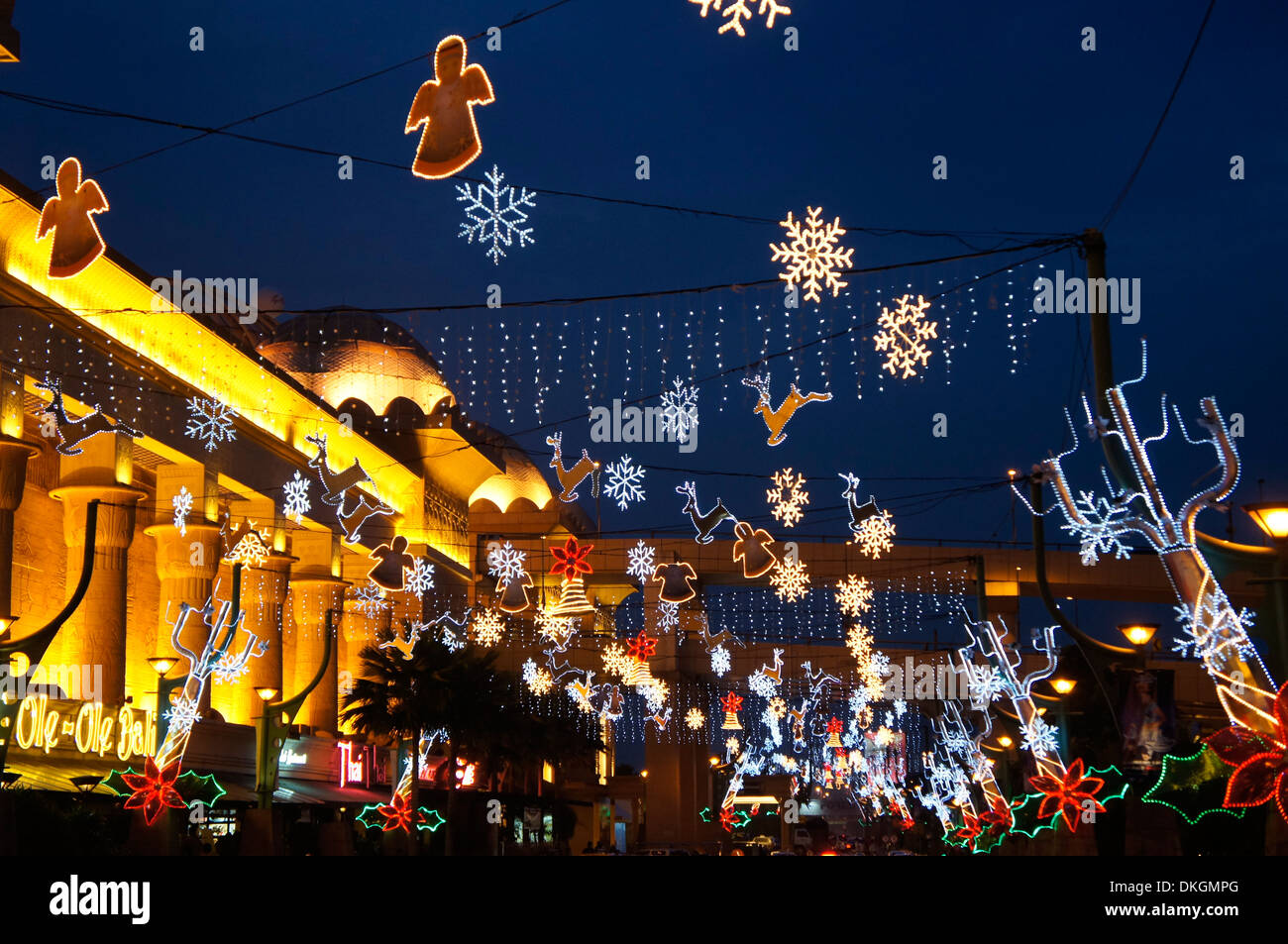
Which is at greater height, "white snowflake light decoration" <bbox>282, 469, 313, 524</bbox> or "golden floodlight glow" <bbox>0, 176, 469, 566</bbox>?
"golden floodlight glow" <bbox>0, 176, 469, 566</bbox>

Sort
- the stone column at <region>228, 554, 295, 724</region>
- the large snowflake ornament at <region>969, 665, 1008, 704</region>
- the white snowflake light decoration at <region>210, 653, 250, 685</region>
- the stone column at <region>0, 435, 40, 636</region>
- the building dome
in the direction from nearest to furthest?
the stone column at <region>0, 435, 40, 636</region> → the white snowflake light decoration at <region>210, 653, 250, 685</region> → the large snowflake ornament at <region>969, 665, 1008, 704</region> → the stone column at <region>228, 554, 295, 724</region> → the building dome

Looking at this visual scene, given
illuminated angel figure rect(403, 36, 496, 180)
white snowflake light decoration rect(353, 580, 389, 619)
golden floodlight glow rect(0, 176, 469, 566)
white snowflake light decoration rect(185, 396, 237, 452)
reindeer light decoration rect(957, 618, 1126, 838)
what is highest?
golden floodlight glow rect(0, 176, 469, 566)

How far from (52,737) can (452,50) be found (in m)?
21.3

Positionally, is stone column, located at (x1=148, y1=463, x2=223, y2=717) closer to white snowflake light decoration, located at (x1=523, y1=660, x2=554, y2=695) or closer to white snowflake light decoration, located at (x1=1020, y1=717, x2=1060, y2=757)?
white snowflake light decoration, located at (x1=523, y1=660, x2=554, y2=695)

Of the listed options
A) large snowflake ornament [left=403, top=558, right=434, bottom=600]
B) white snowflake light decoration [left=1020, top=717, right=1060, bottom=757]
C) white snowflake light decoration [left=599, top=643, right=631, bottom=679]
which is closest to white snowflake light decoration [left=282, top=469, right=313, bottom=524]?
large snowflake ornament [left=403, top=558, right=434, bottom=600]

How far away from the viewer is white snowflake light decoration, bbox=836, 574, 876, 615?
47725 millimetres

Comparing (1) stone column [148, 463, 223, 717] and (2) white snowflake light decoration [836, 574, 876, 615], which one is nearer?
(1) stone column [148, 463, 223, 717]

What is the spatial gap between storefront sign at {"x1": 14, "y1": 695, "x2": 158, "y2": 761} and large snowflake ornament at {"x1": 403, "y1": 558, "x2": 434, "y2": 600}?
44.1ft

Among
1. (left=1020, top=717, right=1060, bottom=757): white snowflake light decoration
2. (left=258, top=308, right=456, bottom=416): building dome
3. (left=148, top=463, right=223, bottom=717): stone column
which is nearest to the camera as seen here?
(left=1020, top=717, right=1060, bottom=757): white snowflake light decoration

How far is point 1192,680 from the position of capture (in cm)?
6788

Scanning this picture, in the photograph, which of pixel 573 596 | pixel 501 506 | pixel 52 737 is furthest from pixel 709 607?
pixel 52 737

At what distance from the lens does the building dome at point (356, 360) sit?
54.9m
